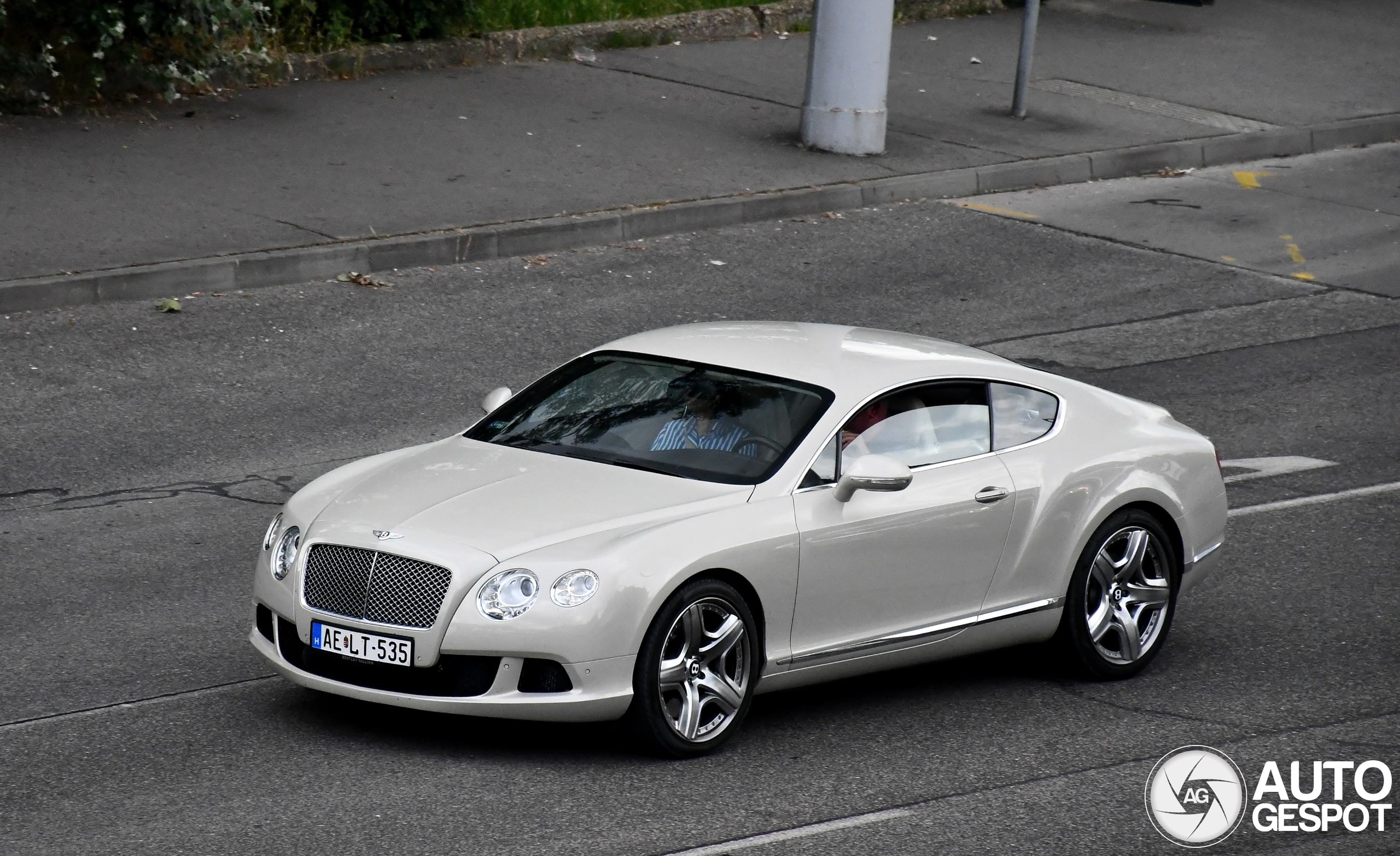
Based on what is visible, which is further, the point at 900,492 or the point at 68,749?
the point at 900,492

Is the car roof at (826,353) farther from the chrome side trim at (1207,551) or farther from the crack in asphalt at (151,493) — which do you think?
the crack in asphalt at (151,493)

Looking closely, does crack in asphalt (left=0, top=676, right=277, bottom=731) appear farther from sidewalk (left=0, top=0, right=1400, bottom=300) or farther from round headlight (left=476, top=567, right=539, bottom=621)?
sidewalk (left=0, top=0, right=1400, bottom=300)

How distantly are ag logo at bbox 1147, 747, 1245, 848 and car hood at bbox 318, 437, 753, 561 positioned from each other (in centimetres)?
174

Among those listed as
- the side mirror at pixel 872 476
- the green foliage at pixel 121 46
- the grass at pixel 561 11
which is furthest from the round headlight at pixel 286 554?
the grass at pixel 561 11

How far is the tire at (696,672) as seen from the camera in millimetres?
6250

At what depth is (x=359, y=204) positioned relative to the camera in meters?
14.8

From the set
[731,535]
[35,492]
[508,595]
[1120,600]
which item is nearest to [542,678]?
[508,595]

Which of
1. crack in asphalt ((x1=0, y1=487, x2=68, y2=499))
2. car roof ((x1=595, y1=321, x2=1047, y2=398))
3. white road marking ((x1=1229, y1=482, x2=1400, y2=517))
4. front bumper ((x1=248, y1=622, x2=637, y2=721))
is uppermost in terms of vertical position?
car roof ((x1=595, y1=321, x2=1047, y2=398))

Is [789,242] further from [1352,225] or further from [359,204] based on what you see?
[1352,225]

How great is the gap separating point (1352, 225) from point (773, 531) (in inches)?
462

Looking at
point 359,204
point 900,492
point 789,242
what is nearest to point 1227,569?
point 900,492

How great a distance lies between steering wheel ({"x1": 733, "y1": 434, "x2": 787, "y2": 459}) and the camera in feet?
22.5

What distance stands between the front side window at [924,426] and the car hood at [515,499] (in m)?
0.66

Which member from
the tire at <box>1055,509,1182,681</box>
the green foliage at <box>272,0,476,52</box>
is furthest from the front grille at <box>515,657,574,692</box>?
the green foliage at <box>272,0,476,52</box>
